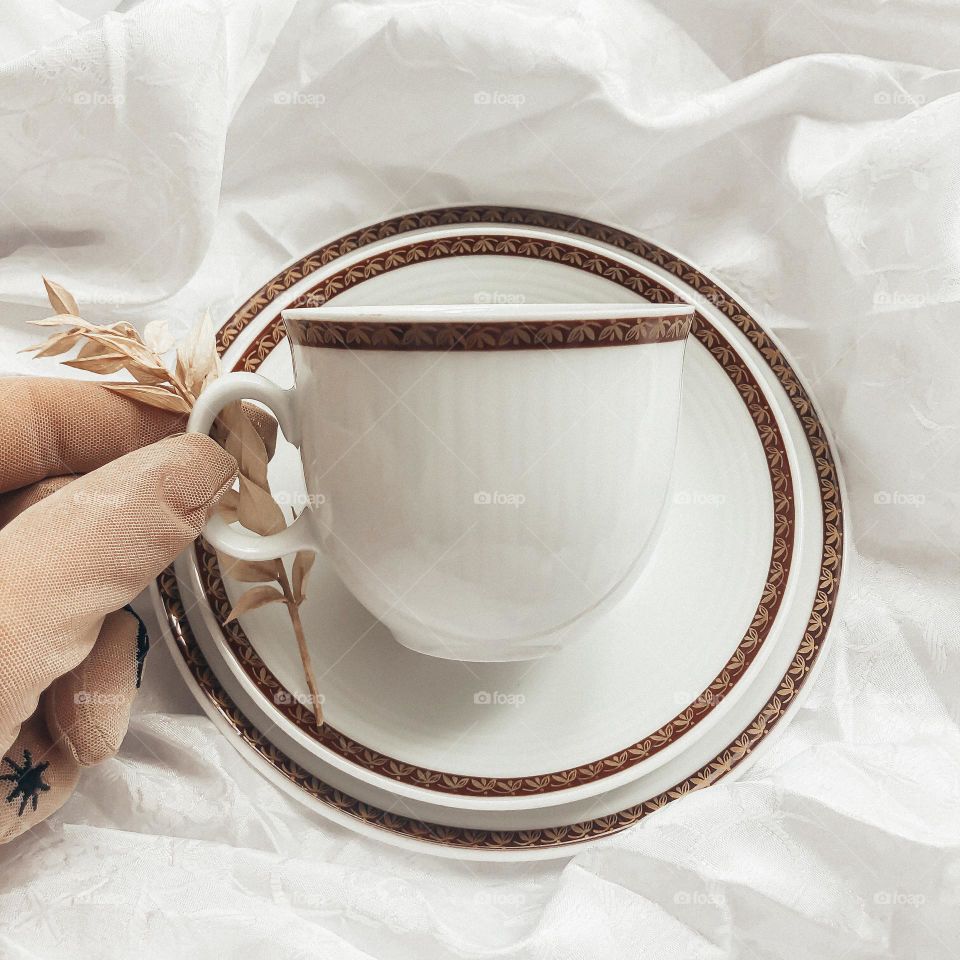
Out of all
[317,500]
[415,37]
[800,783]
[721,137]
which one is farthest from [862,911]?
[415,37]

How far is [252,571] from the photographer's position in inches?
22.7

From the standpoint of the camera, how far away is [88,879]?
1.69 ft

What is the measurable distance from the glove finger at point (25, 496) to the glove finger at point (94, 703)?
88mm

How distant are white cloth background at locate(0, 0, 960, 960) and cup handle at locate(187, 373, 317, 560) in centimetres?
16

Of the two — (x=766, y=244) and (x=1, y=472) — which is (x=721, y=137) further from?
(x=1, y=472)

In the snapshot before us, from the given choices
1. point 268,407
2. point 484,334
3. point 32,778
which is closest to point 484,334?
point 484,334

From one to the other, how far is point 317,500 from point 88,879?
27cm

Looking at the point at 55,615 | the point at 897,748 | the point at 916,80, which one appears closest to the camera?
the point at 55,615
